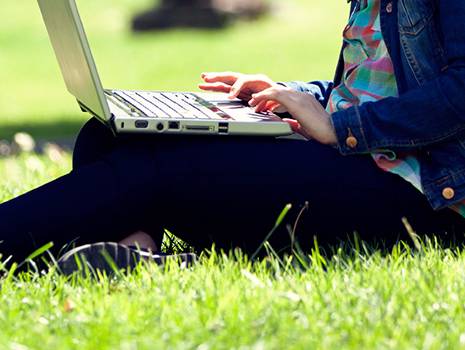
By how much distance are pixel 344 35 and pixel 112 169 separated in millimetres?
861

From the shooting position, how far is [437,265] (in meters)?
2.95

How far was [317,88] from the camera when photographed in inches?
151

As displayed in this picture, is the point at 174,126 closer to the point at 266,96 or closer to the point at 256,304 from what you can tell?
the point at 266,96

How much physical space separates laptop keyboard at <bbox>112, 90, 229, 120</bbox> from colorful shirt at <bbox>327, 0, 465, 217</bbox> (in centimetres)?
41

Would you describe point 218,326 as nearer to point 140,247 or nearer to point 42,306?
point 42,306

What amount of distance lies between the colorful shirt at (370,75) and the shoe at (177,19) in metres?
13.4

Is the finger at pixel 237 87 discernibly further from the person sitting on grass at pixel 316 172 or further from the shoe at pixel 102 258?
the shoe at pixel 102 258

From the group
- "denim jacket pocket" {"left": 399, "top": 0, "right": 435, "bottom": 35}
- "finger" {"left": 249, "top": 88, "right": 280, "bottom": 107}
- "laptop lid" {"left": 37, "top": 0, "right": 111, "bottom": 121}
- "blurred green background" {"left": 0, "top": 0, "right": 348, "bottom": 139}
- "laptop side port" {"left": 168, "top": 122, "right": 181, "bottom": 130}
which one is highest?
"laptop lid" {"left": 37, "top": 0, "right": 111, "bottom": 121}

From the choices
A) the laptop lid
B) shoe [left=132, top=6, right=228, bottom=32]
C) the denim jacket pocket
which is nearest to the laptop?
the laptop lid

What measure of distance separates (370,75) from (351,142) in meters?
0.26

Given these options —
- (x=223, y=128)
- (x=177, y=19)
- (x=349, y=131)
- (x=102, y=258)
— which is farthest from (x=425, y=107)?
(x=177, y=19)

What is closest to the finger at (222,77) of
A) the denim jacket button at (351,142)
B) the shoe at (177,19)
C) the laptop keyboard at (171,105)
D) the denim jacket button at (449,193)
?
the laptop keyboard at (171,105)

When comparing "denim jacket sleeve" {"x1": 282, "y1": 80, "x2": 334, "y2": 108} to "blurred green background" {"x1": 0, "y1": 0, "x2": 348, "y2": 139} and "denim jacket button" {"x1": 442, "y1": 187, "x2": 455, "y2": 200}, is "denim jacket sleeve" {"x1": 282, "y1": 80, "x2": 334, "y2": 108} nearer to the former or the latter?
"denim jacket button" {"x1": 442, "y1": 187, "x2": 455, "y2": 200}

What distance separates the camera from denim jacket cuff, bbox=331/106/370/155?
10.3 ft
